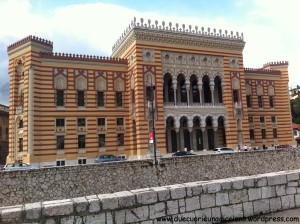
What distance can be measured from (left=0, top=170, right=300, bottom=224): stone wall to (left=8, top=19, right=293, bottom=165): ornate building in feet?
81.8

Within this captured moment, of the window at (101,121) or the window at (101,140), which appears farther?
the window at (101,121)

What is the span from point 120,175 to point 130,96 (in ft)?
52.4

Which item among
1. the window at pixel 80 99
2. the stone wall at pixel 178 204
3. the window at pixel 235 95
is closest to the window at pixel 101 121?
the window at pixel 80 99

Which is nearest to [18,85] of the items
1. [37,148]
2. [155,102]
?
[37,148]

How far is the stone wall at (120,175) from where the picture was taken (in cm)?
1766

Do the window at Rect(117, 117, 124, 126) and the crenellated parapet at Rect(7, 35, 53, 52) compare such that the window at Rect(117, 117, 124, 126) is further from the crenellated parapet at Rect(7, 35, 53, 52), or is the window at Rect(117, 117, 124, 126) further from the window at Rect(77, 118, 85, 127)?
the crenellated parapet at Rect(7, 35, 53, 52)

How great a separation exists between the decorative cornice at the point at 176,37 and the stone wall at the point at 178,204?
93.9ft

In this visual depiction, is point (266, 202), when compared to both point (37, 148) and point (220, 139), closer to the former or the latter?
point (37, 148)

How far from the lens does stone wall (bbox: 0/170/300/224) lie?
5727mm

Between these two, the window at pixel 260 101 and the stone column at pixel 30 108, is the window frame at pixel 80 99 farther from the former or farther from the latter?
the window at pixel 260 101

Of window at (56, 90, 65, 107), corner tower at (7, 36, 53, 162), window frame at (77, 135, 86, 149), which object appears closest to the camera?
corner tower at (7, 36, 53, 162)

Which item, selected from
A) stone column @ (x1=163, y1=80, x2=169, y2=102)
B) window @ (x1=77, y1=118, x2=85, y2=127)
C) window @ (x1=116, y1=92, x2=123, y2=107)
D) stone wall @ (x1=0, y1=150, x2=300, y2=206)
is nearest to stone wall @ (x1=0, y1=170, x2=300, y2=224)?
stone wall @ (x1=0, y1=150, x2=300, y2=206)

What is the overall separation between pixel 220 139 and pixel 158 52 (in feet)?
46.6

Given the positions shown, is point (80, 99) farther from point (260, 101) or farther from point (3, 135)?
point (260, 101)
